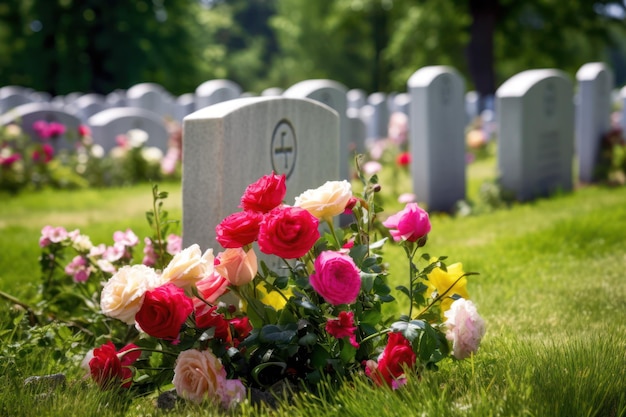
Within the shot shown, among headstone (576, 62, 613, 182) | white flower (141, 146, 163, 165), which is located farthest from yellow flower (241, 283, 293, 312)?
white flower (141, 146, 163, 165)

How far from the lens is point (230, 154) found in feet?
11.8

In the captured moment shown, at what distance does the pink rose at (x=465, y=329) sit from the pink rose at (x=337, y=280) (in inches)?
16.2

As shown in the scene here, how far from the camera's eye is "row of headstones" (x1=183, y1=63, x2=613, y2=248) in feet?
11.8

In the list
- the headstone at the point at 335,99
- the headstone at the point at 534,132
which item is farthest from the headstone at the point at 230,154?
the headstone at the point at 534,132

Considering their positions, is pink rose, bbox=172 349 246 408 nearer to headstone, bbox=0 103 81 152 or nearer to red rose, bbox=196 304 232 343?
red rose, bbox=196 304 232 343

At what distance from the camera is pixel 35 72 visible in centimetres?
2906

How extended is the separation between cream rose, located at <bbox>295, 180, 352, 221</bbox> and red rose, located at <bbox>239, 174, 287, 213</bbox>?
117mm

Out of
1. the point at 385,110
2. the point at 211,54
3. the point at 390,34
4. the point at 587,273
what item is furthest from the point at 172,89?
the point at 587,273

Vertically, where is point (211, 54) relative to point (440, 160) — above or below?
above

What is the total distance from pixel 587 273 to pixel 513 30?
20954 mm

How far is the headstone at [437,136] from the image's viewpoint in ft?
27.2

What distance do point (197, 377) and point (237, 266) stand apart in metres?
0.43

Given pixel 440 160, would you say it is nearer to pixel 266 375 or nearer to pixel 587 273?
pixel 587 273

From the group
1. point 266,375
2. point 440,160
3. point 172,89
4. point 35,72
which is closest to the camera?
point 266,375
